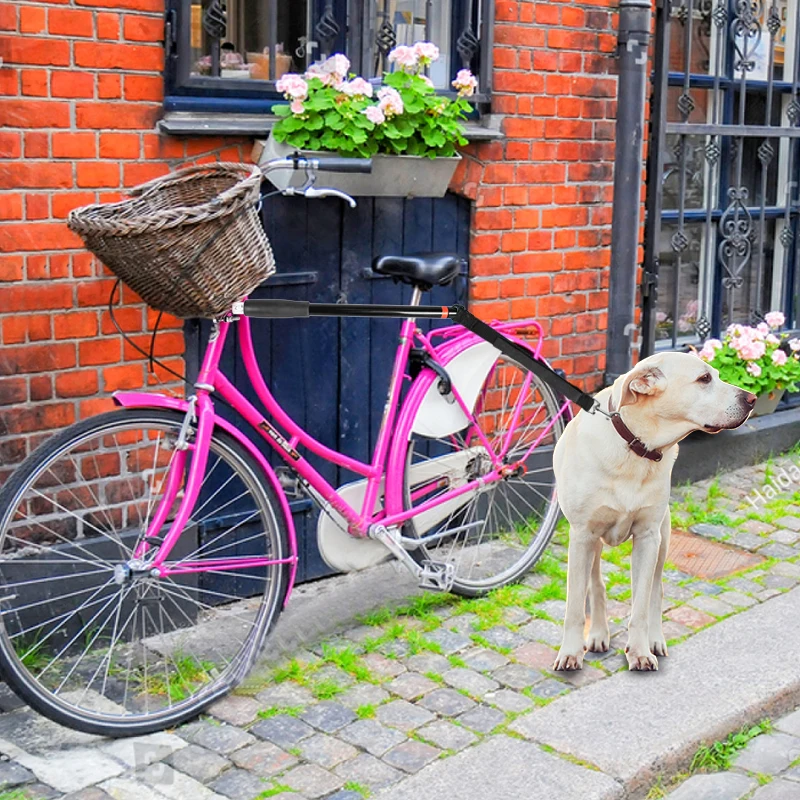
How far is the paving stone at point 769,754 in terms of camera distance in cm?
374

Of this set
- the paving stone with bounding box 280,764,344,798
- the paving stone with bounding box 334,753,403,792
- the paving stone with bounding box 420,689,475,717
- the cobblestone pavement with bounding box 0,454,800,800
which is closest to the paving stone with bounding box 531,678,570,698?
the cobblestone pavement with bounding box 0,454,800,800

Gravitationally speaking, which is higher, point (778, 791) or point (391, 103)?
point (391, 103)

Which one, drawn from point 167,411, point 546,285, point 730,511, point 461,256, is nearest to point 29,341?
point 167,411

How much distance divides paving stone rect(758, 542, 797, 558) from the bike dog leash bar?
4.65ft

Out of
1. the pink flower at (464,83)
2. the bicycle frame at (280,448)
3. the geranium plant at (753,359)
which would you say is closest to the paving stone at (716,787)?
the bicycle frame at (280,448)

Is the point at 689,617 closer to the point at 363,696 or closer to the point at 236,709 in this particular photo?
the point at 363,696

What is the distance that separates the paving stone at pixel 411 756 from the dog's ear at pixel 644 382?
45.7 inches

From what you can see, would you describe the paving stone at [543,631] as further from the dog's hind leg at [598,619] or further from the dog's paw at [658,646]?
the dog's paw at [658,646]

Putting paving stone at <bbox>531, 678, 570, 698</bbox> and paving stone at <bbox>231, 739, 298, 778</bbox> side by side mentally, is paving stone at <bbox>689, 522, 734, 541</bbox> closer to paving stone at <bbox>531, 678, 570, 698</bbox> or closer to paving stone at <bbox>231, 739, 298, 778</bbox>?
paving stone at <bbox>531, 678, 570, 698</bbox>

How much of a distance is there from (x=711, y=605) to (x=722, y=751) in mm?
1083

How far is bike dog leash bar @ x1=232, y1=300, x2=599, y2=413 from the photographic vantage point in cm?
396

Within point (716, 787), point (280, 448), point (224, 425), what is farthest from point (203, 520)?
point (716, 787)

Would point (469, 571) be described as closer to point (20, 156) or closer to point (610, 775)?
point (610, 775)

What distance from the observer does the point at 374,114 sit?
4410mm
